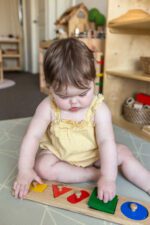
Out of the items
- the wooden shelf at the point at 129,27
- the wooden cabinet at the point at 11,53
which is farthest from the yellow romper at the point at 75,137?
the wooden cabinet at the point at 11,53

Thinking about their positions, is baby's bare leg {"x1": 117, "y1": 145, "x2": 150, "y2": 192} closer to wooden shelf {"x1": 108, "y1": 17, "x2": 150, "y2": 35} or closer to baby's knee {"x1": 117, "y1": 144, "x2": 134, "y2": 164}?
baby's knee {"x1": 117, "y1": 144, "x2": 134, "y2": 164}

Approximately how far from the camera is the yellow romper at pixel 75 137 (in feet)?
1.99

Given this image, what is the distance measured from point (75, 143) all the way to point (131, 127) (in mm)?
543

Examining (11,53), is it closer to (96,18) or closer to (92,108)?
(96,18)

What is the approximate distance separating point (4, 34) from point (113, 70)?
3161 millimetres

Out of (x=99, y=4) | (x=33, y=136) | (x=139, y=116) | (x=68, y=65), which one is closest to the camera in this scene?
(x=68, y=65)

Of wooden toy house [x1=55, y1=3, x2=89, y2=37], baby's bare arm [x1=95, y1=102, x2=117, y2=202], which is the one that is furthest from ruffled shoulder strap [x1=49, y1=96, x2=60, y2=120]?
wooden toy house [x1=55, y1=3, x2=89, y2=37]

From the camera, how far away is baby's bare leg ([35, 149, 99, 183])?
1.98 feet

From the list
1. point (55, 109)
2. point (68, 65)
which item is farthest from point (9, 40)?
point (68, 65)

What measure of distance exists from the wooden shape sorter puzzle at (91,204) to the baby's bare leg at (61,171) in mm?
29

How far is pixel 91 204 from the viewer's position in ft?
1.63

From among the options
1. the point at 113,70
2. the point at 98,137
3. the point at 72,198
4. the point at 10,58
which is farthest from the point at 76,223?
the point at 10,58

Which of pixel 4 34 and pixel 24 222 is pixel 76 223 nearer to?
pixel 24 222

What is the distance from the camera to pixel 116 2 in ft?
3.59
